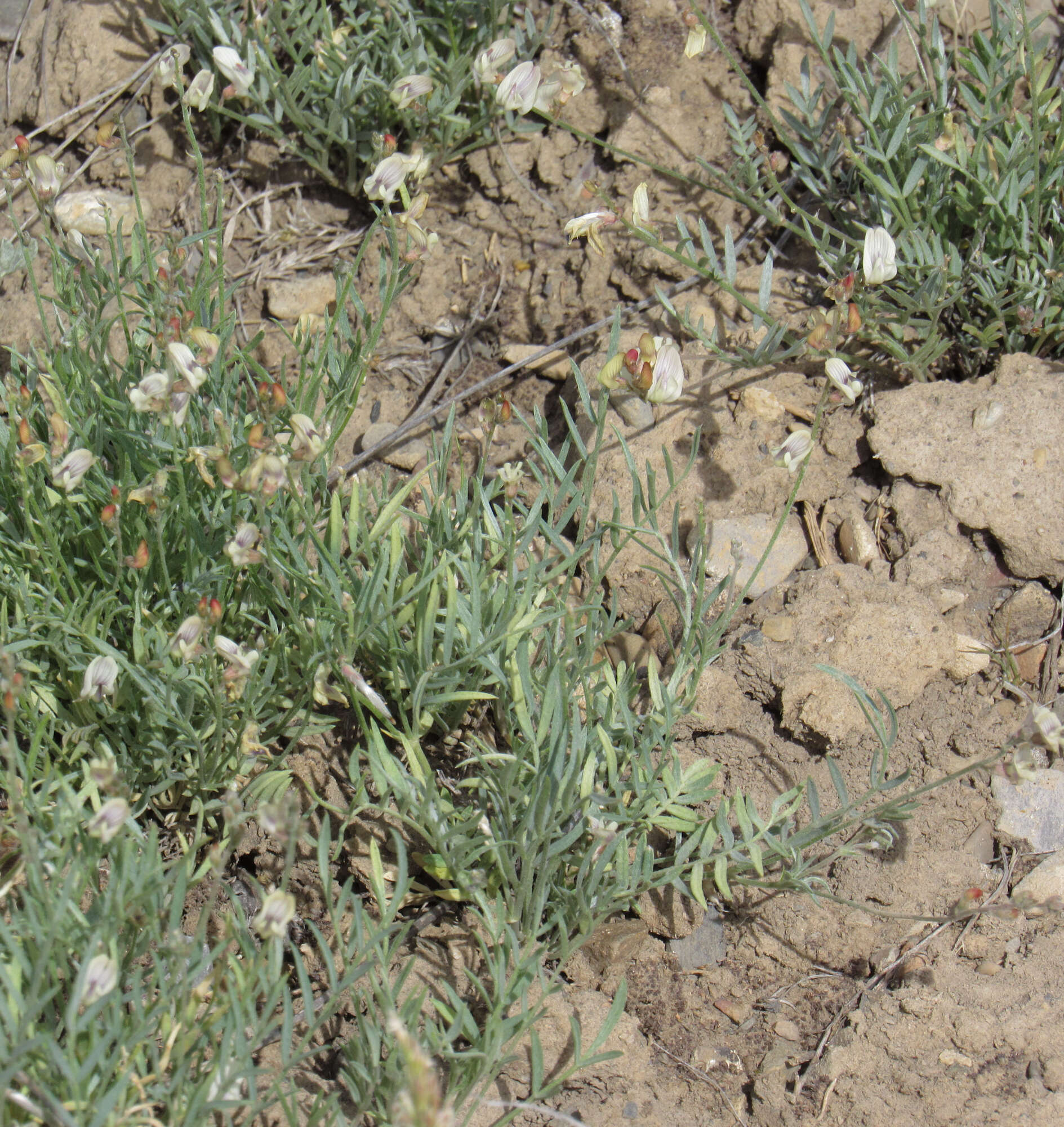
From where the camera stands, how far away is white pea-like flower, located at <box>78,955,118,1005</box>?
1521 mm

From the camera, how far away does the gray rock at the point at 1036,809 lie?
228cm

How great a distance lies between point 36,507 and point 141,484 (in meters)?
0.26

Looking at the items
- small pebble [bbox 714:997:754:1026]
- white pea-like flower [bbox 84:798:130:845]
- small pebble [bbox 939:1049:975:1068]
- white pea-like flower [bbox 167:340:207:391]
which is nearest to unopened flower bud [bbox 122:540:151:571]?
white pea-like flower [bbox 167:340:207:391]

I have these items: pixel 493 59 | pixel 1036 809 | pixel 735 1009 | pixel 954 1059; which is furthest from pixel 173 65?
pixel 954 1059

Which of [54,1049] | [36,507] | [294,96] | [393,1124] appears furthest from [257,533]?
[294,96]

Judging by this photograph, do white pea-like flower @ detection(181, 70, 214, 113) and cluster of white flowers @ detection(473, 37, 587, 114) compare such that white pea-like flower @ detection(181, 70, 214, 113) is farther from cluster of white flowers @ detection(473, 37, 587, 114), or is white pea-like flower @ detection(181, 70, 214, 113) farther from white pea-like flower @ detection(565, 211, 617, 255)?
white pea-like flower @ detection(565, 211, 617, 255)

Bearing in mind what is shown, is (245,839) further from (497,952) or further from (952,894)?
(952,894)

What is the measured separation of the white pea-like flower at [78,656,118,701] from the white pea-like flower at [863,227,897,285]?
1.73 meters

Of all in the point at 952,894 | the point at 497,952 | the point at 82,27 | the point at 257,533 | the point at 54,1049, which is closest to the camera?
the point at 54,1049

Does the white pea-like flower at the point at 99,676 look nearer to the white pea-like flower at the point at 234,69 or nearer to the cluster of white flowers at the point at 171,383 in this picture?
the cluster of white flowers at the point at 171,383

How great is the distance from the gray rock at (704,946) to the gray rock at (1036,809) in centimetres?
65

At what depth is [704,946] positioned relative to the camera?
2244 millimetres

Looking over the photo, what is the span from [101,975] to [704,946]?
1232 millimetres

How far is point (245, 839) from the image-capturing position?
7.59 ft
